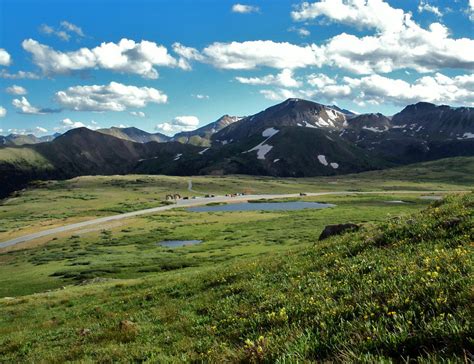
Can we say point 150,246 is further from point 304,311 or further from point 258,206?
point 258,206

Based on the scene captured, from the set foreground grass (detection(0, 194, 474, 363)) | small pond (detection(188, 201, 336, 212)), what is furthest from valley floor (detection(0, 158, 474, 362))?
small pond (detection(188, 201, 336, 212))

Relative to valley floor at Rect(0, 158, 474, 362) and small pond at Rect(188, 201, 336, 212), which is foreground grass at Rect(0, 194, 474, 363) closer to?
valley floor at Rect(0, 158, 474, 362)

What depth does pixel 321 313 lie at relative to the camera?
31.9 ft

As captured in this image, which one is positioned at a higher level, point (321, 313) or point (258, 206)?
point (321, 313)

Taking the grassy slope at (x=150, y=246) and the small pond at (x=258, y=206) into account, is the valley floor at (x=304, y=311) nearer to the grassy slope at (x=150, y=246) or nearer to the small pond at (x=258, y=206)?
the grassy slope at (x=150, y=246)

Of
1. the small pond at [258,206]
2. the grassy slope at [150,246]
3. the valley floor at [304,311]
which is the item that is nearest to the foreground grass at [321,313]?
the valley floor at [304,311]

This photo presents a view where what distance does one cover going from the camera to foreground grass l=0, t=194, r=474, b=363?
6816 millimetres

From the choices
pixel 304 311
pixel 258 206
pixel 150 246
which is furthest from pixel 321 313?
pixel 258 206

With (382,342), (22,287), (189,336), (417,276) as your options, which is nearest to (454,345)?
(382,342)

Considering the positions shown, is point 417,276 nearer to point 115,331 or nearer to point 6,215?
point 115,331

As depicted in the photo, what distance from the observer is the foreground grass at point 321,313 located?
268 inches

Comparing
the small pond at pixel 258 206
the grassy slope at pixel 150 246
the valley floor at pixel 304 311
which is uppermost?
the valley floor at pixel 304 311

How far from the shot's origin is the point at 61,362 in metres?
12.5

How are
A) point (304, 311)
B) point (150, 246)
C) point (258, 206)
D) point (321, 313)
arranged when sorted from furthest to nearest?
1. point (258, 206)
2. point (150, 246)
3. point (304, 311)
4. point (321, 313)
